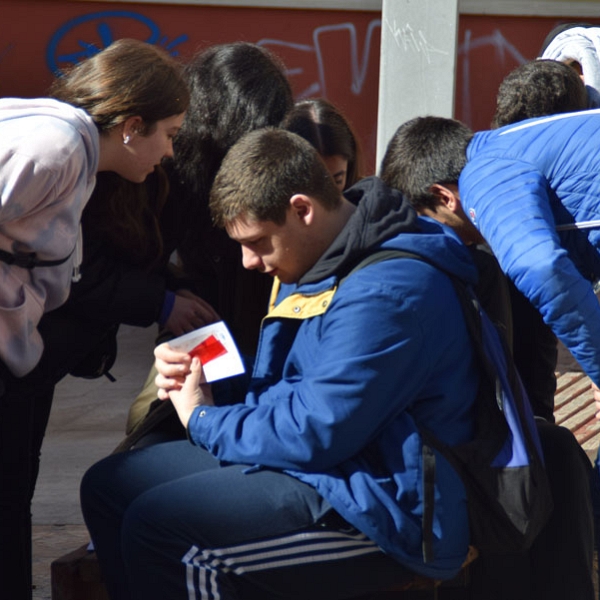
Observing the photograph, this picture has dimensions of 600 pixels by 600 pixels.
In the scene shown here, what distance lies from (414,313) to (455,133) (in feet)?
3.44

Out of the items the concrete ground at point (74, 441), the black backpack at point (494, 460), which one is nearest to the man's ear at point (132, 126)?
the black backpack at point (494, 460)

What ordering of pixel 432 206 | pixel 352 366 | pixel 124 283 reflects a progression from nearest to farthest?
1. pixel 352 366
2. pixel 124 283
3. pixel 432 206

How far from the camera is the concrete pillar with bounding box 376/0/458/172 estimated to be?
7039mm

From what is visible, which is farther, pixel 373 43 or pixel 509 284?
pixel 373 43

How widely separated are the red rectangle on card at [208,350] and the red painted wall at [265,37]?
509 centimetres

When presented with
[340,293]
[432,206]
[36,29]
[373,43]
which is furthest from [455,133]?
[36,29]

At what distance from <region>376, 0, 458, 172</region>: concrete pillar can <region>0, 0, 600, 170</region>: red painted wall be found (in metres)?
0.44

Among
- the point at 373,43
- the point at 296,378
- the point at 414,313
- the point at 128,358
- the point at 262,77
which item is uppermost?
the point at 262,77

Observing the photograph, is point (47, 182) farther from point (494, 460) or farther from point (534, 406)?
point (534, 406)

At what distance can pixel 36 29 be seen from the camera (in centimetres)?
760

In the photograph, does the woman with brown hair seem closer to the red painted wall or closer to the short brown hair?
the short brown hair

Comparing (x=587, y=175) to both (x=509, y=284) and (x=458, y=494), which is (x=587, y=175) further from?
(x=458, y=494)

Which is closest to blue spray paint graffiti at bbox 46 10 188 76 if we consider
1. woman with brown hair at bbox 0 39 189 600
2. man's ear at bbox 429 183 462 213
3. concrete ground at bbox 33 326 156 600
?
concrete ground at bbox 33 326 156 600

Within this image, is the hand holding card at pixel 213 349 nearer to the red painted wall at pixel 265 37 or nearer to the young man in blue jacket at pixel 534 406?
the young man in blue jacket at pixel 534 406
